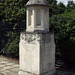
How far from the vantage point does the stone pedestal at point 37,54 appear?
573cm

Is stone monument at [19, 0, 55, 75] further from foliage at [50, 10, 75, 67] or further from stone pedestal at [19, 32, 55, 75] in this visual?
foliage at [50, 10, 75, 67]

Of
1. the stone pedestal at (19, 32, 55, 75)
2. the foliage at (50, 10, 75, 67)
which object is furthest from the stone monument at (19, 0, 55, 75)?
the foliage at (50, 10, 75, 67)

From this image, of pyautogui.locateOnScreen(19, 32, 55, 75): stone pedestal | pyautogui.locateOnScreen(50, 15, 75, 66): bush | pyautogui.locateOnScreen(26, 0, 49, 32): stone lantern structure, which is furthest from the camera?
pyautogui.locateOnScreen(50, 15, 75, 66): bush

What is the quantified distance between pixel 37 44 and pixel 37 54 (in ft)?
1.30

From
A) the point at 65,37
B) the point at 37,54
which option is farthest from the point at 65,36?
the point at 37,54

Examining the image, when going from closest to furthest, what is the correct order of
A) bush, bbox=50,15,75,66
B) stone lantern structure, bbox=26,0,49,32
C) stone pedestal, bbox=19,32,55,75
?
stone pedestal, bbox=19,32,55,75 < stone lantern structure, bbox=26,0,49,32 < bush, bbox=50,15,75,66

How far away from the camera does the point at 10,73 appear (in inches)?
267

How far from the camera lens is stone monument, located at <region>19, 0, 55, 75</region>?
5750 millimetres

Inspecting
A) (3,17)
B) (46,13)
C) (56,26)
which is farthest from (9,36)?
(46,13)

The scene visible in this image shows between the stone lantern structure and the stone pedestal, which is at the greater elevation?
the stone lantern structure

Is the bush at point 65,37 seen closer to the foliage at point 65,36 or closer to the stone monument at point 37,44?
the foliage at point 65,36

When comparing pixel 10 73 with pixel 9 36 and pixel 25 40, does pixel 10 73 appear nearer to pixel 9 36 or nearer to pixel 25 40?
pixel 25 40

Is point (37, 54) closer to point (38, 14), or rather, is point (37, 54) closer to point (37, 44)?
point (37, 44)

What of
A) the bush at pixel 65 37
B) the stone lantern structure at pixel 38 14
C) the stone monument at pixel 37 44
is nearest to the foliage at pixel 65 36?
the bush at pixel 65 37
